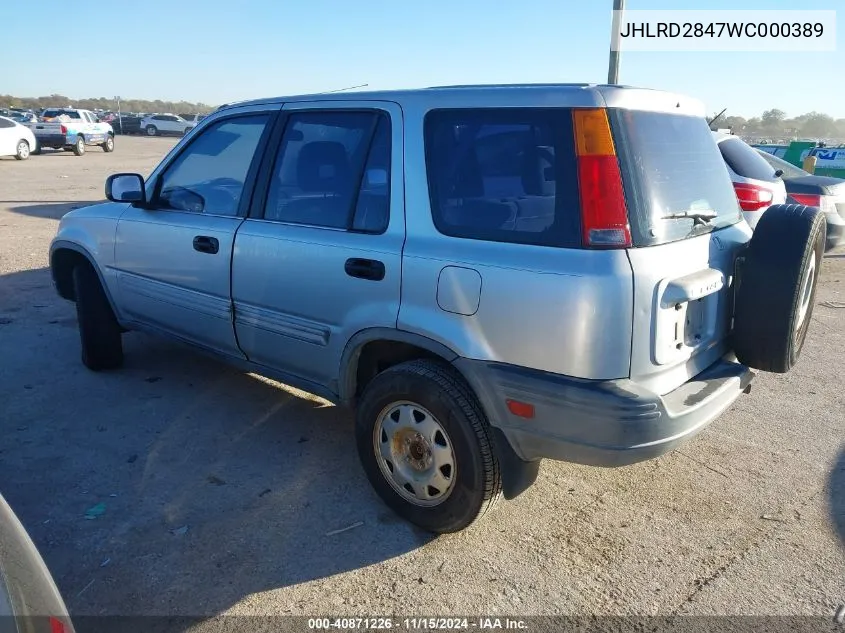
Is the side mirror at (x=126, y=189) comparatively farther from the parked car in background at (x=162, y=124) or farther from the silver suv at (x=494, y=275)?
the parked car in background at (x=162, y=124)

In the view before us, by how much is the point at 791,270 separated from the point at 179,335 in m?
3.47

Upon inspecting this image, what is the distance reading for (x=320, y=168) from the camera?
3.52m

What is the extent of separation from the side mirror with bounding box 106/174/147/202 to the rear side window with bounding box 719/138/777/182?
5.77m

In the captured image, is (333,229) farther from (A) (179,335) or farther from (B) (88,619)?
(B) (88,619)

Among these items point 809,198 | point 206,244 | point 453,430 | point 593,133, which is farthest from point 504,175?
point 809,198

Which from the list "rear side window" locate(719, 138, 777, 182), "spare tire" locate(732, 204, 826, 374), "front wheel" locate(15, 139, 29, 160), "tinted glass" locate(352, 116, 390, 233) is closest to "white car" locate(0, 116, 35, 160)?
"front wheel" locate(15, 139, 29, 160)

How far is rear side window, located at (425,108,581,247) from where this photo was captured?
2615 mm

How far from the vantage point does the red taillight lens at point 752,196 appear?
22.6 ft

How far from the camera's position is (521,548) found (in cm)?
309

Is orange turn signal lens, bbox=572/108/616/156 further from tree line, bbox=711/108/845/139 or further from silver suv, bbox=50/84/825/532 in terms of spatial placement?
tree line, bbox=711/108/845/139

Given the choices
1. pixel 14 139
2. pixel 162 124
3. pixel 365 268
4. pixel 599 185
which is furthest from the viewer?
pixel 162 124

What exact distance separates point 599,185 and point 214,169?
249cm

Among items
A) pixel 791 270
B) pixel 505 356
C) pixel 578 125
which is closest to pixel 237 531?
pixel 505 356

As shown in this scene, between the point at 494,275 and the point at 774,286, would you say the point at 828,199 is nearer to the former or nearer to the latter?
the point at 774,286
